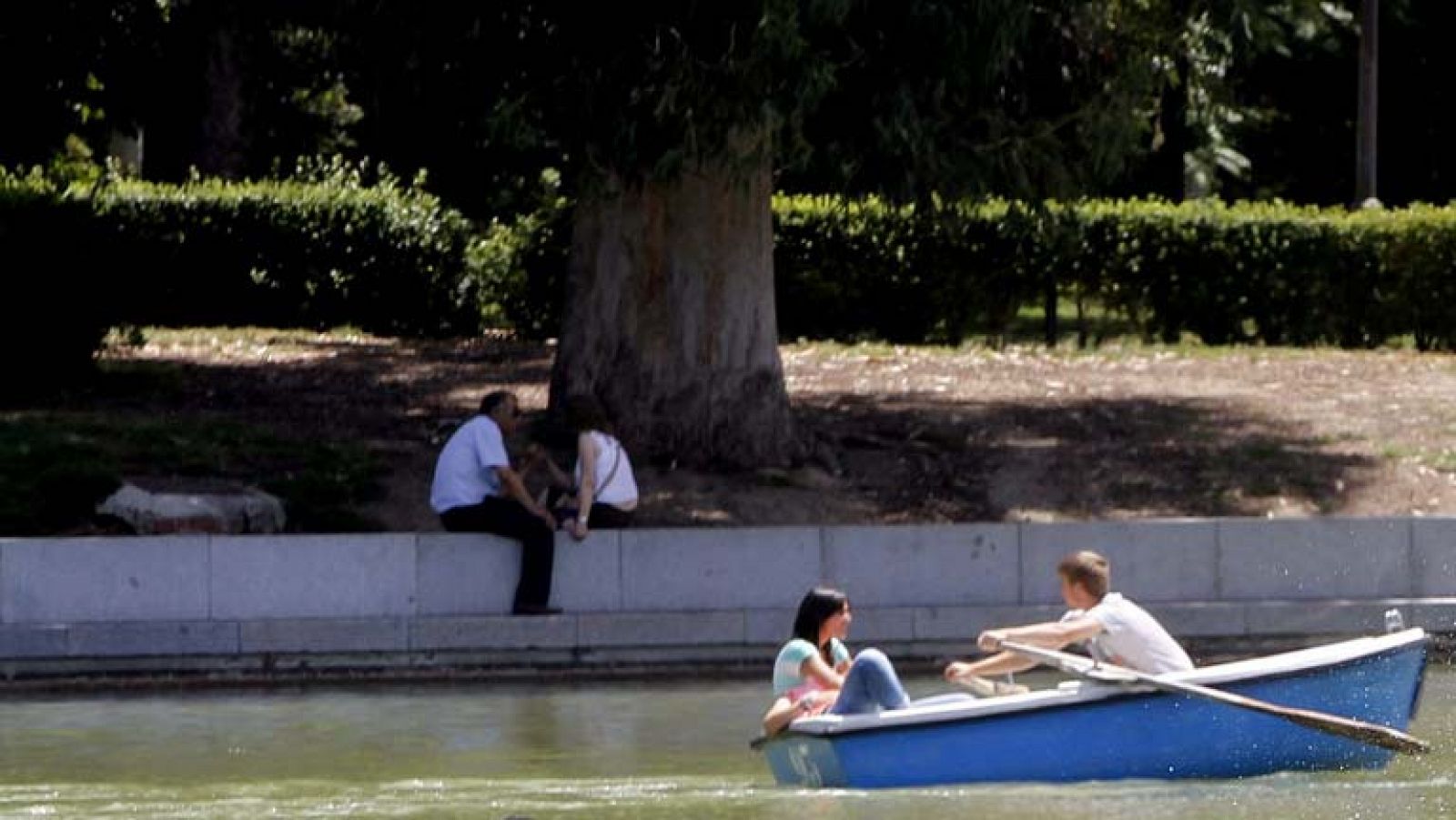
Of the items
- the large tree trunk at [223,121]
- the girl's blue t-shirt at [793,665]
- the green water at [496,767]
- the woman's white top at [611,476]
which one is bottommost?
the green water at [496,767]

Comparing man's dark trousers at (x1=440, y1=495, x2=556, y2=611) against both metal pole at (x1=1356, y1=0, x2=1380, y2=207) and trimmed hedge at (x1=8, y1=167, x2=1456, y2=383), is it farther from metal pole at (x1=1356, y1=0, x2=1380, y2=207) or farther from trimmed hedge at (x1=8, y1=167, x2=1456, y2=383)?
metal pole at (x1=1356, y1=0, x2=1380, y2=207)

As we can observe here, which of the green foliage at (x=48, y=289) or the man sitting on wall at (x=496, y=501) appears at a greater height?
the green foliage at (x=48, y=289)

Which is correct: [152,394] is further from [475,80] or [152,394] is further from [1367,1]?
[1367,1]

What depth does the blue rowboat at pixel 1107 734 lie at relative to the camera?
13477 millimetres

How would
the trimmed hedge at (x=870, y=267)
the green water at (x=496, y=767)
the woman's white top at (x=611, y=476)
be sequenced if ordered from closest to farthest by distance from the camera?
1. the green water at (x=496, y=767)
2. the woman's white top at (x=611, y=476)
3. the trimmed hedge at (x=870, y=267)

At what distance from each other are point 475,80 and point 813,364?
6.67 m

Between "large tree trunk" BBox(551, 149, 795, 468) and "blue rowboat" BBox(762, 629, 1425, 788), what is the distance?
7.79 metres

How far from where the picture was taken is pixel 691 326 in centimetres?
2142

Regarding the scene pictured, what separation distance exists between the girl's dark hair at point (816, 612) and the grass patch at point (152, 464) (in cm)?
644

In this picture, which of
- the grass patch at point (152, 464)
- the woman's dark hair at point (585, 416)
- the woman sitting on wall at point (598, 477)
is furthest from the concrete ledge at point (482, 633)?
the grass patch at point (152, 464)

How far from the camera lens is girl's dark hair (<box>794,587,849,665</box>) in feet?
45.7

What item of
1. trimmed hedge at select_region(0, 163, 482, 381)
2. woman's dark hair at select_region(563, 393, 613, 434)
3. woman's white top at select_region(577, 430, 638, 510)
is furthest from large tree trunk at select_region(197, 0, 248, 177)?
woman's white top at select_region(577, 430, 638, 510)

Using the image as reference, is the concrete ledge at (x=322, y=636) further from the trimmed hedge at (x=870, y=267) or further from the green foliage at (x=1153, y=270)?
the green foliage at (x=1153, y=270)

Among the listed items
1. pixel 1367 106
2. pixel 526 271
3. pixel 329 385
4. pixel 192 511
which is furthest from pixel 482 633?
pixel 1367 106
